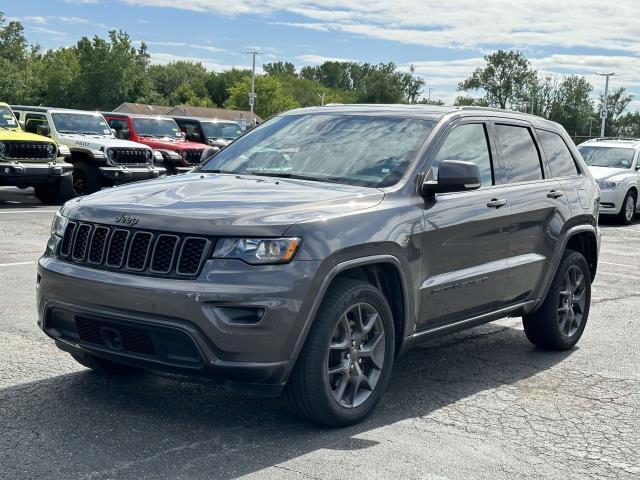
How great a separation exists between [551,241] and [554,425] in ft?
5.76

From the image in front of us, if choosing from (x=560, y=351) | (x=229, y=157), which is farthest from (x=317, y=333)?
(x=560, y=351)

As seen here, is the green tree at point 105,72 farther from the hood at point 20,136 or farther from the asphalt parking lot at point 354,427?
the asphalt parking lot at point 354,427

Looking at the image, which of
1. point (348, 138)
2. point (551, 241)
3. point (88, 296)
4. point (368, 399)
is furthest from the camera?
point (551, 241)

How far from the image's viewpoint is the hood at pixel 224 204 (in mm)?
4336

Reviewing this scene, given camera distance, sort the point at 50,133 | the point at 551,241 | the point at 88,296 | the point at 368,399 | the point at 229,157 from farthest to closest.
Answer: the point at 50,133 → the point at 551,241 → the point at 229,157 → the point at 368,399 → the point at 88,296

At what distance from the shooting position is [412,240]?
503 cm

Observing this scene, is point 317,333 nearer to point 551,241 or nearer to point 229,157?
point 229,157

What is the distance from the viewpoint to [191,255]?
4.32 m

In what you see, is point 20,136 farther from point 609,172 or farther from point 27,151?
point 609,172

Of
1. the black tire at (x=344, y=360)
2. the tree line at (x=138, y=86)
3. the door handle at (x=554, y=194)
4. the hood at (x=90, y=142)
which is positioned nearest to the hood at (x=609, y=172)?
the hood at (x=90, y=142)

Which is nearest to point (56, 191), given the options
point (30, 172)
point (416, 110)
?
point (30, 172)

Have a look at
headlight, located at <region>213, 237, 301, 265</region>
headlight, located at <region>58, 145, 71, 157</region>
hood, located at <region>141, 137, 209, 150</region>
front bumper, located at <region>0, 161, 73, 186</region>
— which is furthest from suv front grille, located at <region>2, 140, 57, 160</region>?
headlight, located at <region>213, 237, 301, 265</region>

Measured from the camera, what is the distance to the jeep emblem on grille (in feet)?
14.7

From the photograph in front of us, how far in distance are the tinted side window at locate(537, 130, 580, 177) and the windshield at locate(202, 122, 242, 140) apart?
19.2m
